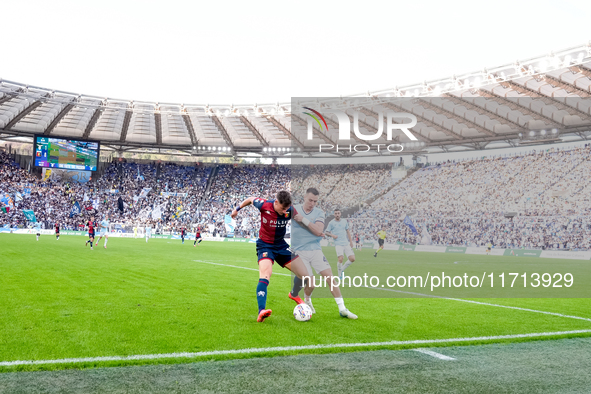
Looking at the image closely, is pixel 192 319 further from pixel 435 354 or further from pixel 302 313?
pixel 435 354

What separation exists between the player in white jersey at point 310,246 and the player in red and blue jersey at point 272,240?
1.12 ft

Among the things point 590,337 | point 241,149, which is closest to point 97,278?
point 590,337

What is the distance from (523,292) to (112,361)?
434 inches

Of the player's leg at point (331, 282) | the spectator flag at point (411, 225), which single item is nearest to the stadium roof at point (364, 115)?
the spectator flag at point (411, 225)

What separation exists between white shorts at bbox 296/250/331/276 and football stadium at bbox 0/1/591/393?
1.4 inches

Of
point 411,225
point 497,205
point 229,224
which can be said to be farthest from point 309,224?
point 229,224

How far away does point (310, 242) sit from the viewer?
8594mm

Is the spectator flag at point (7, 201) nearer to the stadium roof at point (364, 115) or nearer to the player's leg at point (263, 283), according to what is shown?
the stadium roof at point (364, 115)

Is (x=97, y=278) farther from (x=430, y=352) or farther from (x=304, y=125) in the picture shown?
(x=304, y=125)

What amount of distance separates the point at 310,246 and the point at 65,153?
4135 cm

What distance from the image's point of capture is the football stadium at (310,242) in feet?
17.4

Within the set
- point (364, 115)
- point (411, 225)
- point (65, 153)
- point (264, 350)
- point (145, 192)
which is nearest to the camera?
point (264, 350)

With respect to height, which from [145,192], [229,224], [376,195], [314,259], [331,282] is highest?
[145,192]

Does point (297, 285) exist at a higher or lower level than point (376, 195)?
lower
